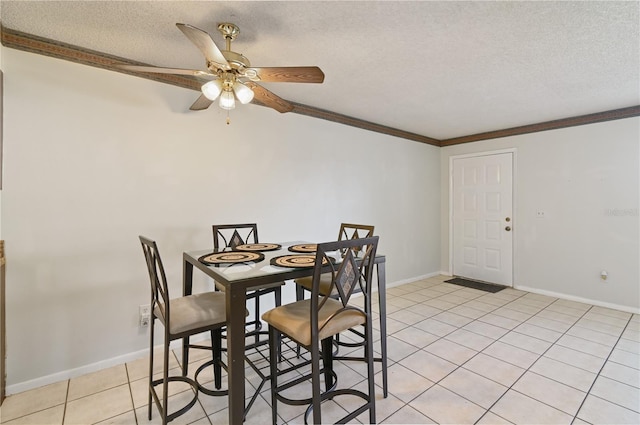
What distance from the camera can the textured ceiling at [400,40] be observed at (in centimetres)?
170

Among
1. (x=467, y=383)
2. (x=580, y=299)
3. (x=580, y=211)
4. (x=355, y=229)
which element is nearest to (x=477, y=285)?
(x=580, y=299)

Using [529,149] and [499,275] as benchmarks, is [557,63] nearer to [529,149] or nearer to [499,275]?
[529,149]

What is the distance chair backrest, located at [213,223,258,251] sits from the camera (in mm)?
2498

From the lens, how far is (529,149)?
13.5 feet

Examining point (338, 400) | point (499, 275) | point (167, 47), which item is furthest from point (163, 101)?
point (499, 275)

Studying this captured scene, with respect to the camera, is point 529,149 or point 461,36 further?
point 529,149

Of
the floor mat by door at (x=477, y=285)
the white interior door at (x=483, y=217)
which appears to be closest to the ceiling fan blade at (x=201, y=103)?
the white interior door at (x=483, y=217)

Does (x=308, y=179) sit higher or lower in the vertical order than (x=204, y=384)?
higher

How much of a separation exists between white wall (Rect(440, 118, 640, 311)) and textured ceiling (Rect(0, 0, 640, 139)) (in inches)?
27.7

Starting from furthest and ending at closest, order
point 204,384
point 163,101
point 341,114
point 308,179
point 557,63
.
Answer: point 341,114 < point 308,179 < point 163,101 < point 557,63 < point 204,384

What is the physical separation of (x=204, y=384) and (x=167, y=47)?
240 cm

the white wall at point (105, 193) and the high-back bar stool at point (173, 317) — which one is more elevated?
the white wall at point (105, 193)

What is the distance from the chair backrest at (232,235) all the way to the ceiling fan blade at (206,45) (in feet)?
4.27

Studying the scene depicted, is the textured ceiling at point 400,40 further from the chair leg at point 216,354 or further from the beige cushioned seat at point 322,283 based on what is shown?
the chair leg at point 216,354
